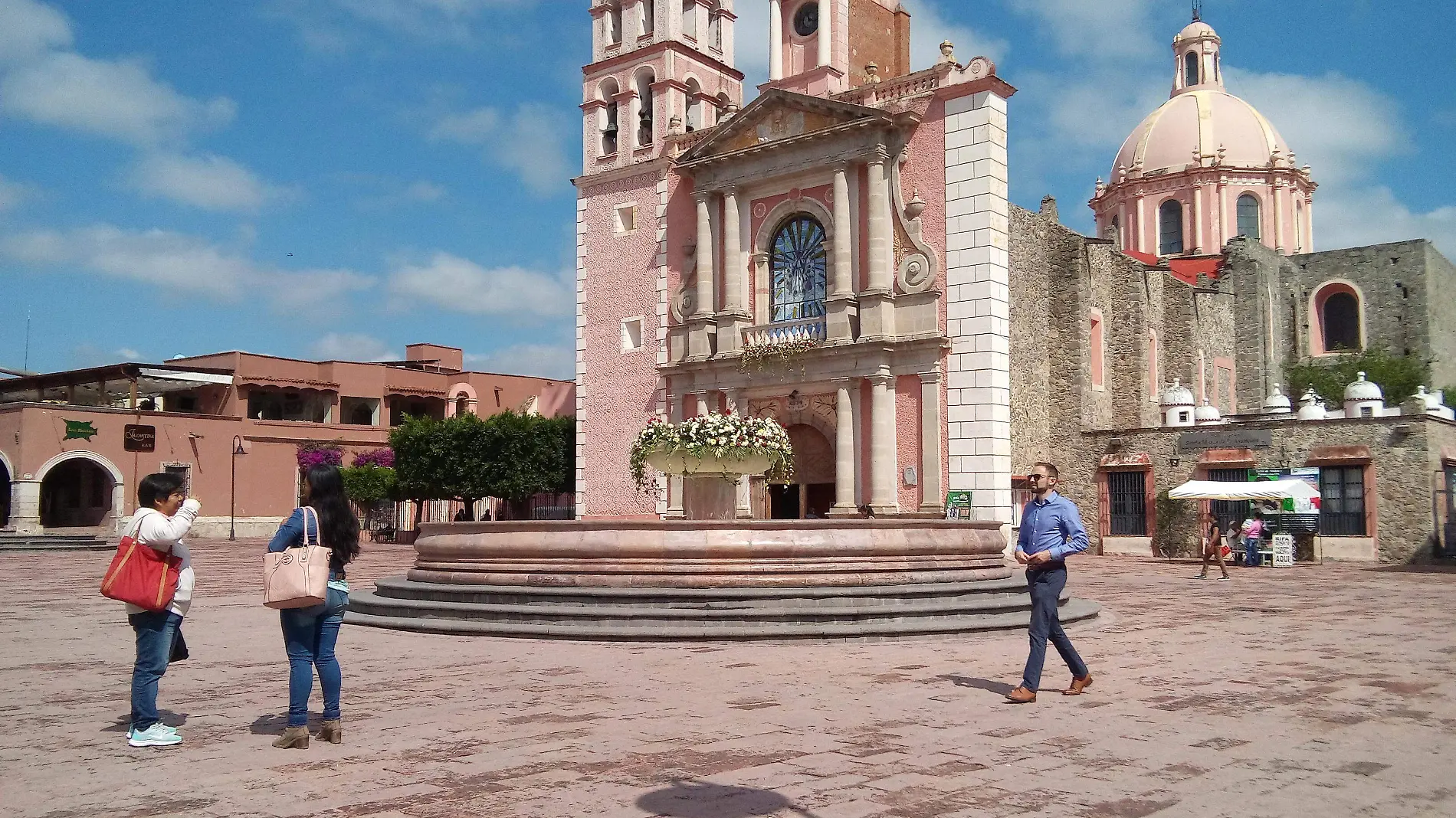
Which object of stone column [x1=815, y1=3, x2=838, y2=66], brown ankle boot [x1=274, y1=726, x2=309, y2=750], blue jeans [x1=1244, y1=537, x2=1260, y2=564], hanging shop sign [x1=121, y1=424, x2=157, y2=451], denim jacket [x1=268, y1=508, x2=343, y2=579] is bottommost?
blue jeans [x1=1244, y1=537, x2=1260, y2=564]

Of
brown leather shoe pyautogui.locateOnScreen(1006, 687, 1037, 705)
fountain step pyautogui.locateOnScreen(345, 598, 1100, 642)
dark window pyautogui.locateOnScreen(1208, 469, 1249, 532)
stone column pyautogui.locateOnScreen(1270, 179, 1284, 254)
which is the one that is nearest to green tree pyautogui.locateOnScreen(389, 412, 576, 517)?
dark window pyautogui.locateOnScreen(1208, 469, 1249, 532)

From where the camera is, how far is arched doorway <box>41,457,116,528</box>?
41.1 meters

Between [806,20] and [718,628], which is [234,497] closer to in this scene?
[806,20]

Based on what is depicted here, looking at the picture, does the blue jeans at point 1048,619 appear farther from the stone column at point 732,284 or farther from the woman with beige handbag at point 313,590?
the stone column at point 732,284

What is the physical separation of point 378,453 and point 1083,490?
1107 inches

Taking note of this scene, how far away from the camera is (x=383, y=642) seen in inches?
428

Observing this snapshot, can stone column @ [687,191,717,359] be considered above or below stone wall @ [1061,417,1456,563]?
above

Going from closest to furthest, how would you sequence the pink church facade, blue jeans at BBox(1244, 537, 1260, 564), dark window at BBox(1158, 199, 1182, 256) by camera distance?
1. the pink church facade
2. blue jeans at BBox(1244, 537, 1260, 564)
3. dark window at BBox(1158, 199, 1182, 256)

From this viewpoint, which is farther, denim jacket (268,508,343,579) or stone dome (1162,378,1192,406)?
stone dome (1162,378,1192,406)

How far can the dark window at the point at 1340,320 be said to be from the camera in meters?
44.8

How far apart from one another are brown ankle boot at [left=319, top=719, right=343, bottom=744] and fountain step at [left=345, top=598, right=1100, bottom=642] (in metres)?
4.62

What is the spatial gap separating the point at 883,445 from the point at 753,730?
19613 mm

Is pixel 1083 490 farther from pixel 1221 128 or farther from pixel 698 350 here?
pixel 1221 128

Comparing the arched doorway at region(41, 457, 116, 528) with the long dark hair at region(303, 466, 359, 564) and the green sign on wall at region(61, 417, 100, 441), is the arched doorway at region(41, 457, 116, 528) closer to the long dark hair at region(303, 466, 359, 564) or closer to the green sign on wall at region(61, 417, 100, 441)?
the green sign on wall at region(61, 417, 100, 441)
